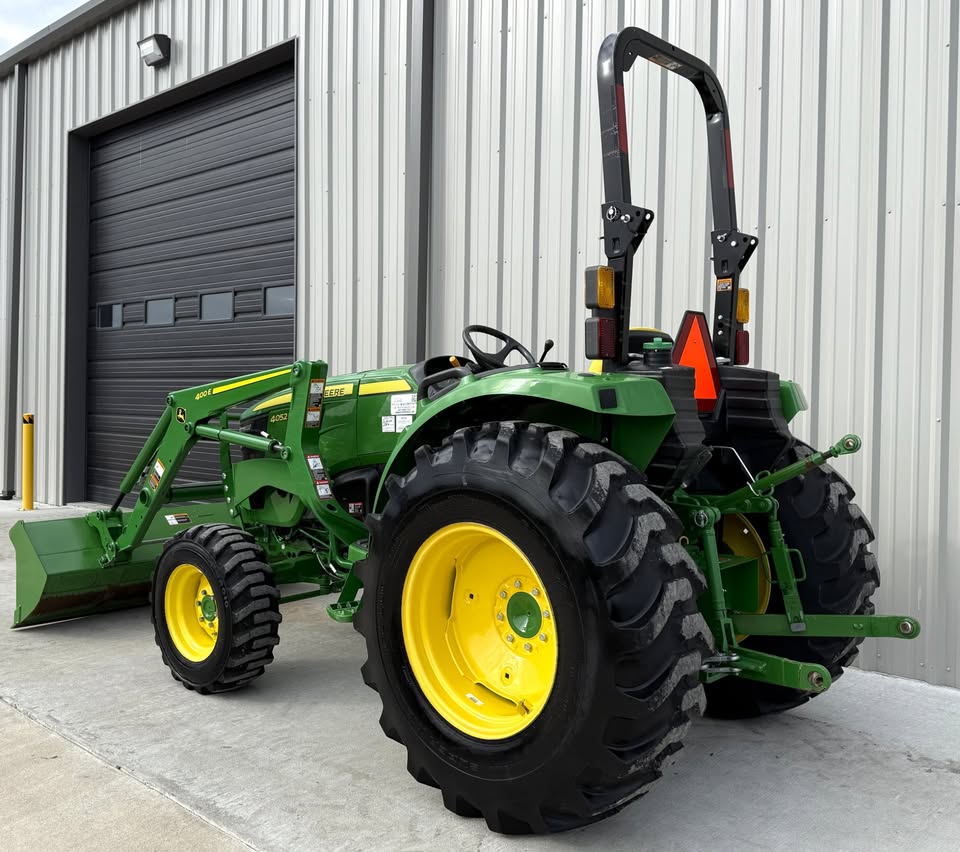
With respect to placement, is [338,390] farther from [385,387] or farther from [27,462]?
[27,462]

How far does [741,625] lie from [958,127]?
2669 millimetres

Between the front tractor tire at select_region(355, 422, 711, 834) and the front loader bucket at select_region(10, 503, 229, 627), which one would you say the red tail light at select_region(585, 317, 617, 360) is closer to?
the front tractor tire at select_region(355, 422, 711, 834)

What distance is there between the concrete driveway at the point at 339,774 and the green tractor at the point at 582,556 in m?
0.19

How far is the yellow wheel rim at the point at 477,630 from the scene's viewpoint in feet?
8.94

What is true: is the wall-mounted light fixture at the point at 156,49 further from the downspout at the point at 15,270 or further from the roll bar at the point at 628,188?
the roll bar at the point at 628,188

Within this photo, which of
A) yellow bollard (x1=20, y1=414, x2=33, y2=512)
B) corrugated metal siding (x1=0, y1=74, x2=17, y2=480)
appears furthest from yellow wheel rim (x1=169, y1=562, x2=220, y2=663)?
corrugated metal siding (x1=0, y1=74, x2=17, y2=480)

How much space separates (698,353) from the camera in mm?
3113

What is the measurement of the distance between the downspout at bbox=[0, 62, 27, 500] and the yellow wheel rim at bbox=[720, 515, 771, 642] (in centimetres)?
989

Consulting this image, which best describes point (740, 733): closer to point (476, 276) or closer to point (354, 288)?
point (476, 276)

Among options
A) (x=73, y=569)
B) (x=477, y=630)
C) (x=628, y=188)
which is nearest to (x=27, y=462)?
(x=73, y=569)

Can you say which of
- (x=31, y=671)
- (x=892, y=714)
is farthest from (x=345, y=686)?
(x=892, y=714)

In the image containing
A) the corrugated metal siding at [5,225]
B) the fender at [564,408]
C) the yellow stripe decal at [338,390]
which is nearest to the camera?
the fender at [564,408]

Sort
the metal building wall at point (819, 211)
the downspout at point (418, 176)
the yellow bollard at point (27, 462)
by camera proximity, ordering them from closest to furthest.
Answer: the metal building wall at point (819, 211) → the downspout at point (418, 176) → the yellow bollard at point (27, 462)

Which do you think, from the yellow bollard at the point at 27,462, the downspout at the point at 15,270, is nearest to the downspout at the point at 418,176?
the yellow bollard at the point at 27,462
